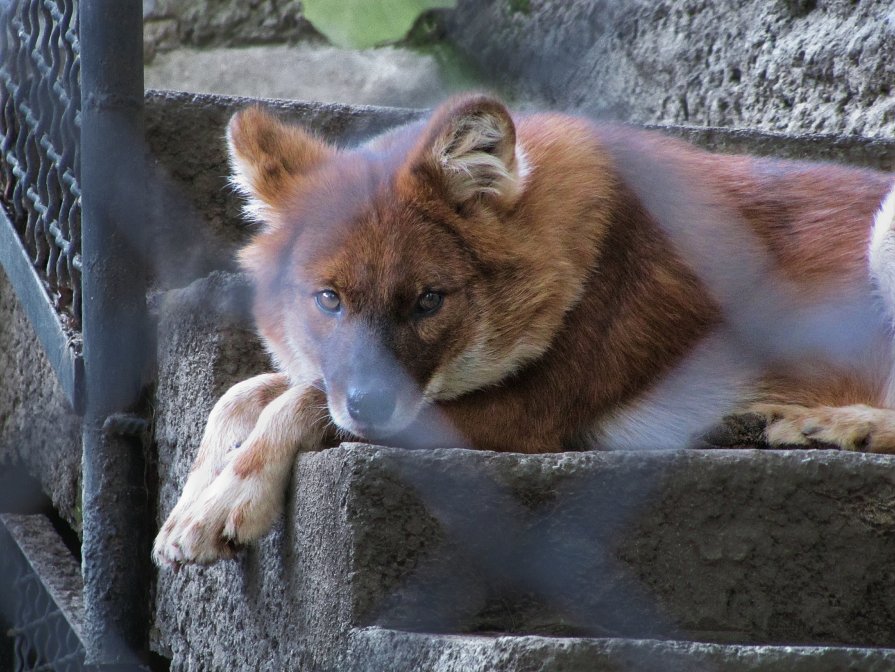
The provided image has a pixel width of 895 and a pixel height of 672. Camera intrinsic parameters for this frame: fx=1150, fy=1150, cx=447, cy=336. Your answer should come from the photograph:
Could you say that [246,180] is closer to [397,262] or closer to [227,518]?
[397,262]

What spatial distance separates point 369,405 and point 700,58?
7.46 ft

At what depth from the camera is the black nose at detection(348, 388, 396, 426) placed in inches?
78.0

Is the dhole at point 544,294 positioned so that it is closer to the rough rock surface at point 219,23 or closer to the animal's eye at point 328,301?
the animal's eye at point 328,301

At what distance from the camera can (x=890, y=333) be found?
2320 mm

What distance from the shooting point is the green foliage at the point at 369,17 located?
4.00 ft

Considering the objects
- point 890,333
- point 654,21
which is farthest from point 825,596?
point 654,21

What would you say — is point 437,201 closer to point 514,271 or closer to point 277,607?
point 514,271

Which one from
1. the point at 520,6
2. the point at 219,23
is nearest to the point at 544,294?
the point at 520,6

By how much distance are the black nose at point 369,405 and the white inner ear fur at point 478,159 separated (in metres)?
0.46

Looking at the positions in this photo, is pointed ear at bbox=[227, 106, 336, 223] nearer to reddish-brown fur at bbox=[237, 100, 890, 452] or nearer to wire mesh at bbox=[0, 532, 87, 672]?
reddish-brown fur at bbox=[237, 100, 890, 452]

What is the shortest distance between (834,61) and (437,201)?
1.72 m

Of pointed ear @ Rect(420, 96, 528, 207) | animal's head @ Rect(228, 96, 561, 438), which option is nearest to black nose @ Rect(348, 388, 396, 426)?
animal's head @ Rect(228, 96, 561, 438)

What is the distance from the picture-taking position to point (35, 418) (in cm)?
332

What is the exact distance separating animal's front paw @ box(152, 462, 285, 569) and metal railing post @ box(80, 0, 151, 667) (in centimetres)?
64
